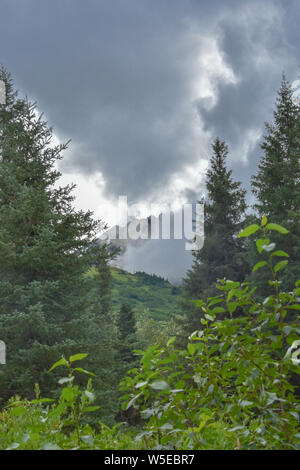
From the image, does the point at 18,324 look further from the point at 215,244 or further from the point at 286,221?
the point at 215,244

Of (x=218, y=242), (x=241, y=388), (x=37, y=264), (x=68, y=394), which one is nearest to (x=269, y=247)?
(x=241, y=388)

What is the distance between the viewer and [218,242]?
942 inches

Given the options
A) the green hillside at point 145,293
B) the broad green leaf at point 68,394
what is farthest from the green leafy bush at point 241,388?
the green hillside at point 145,293

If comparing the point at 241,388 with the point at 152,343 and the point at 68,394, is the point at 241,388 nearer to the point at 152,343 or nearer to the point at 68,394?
the point at 68,394

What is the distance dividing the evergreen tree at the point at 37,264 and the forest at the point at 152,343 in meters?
0.05

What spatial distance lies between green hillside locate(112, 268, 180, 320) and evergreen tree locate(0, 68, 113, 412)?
102 m

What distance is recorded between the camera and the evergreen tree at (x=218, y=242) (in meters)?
23.0

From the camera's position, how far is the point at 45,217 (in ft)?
39.6

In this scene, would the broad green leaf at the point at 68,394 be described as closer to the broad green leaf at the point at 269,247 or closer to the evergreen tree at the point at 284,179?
the broad green leaf at the point at 269,247

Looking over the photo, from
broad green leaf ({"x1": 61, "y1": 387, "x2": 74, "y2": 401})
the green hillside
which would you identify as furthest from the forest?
the green hillside

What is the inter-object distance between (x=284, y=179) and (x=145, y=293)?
12891 cm

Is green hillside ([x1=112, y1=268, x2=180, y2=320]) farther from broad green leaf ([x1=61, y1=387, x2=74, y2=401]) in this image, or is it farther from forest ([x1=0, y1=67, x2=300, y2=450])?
broad green leaf ([x1=61, y1=387, x2=74, y2=401])

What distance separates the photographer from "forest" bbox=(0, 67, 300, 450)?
1.52 m
